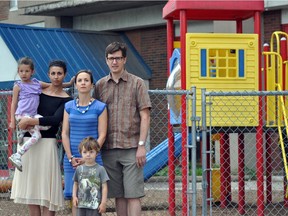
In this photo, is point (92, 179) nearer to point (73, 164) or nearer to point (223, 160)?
point (73, 164)

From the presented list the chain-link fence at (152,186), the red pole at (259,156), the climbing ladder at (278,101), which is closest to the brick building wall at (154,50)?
the chain-link fence at (152,186)

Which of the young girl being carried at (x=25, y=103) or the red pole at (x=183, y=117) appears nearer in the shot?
the young girl being carried at (x=25, y=103)

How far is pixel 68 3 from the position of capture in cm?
2253

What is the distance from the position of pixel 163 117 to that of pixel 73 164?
12.8 m

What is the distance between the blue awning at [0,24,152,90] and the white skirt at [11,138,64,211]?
35.7ft

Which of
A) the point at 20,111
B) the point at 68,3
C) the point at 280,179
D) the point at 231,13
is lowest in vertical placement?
the point at 280,179

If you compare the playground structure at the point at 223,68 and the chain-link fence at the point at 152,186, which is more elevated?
the playground structure at the point at 223,68

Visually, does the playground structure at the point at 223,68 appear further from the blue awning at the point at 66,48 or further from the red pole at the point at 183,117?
the blue awning at the point at 66,48

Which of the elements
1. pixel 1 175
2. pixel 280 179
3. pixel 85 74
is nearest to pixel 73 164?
pixel 85 74

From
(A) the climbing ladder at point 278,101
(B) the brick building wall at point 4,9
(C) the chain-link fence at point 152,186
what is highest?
(B) the brick building wall at point 4,9

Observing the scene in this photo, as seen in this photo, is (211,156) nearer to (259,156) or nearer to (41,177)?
(259,156)

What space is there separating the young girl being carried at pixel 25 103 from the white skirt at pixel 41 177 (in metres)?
0.13

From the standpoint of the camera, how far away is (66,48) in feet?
72.1

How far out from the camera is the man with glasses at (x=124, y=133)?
8.23 meters
